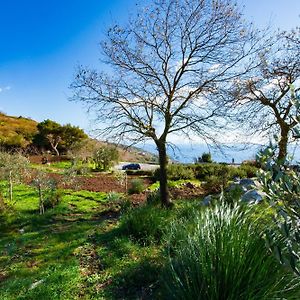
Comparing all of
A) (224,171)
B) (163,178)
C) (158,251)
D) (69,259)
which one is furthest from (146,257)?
(224,171)

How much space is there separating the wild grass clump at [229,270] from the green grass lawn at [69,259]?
1.50 m

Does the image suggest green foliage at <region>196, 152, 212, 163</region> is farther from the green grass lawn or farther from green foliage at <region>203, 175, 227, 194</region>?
the green grass lawn

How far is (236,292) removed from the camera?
11.1 feet

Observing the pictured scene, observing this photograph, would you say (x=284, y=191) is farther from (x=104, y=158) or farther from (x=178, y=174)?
(x=104, y=158)

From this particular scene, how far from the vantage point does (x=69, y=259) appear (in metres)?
6.45

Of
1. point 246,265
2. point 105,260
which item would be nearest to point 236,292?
point 246,265

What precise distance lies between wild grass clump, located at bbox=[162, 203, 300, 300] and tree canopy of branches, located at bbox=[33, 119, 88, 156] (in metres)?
31.8

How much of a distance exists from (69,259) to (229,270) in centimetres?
389

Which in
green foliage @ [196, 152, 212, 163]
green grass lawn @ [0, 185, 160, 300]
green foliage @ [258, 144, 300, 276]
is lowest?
green grass lawn @ [0, 185, 160, 300]

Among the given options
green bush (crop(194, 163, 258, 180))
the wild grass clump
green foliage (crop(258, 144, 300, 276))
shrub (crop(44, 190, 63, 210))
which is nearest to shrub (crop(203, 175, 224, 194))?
green bush (crop(194, 163, 258, 180))

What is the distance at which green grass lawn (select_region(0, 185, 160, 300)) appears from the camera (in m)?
4.96

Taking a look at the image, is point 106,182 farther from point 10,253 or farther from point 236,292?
point 236,292

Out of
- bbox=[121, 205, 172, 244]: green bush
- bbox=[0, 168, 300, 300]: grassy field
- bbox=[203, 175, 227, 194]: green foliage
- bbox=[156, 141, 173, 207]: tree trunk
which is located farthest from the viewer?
bbox=[203, 175, 227, 194]: green foliage

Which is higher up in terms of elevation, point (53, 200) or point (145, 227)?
point (145, 227)
